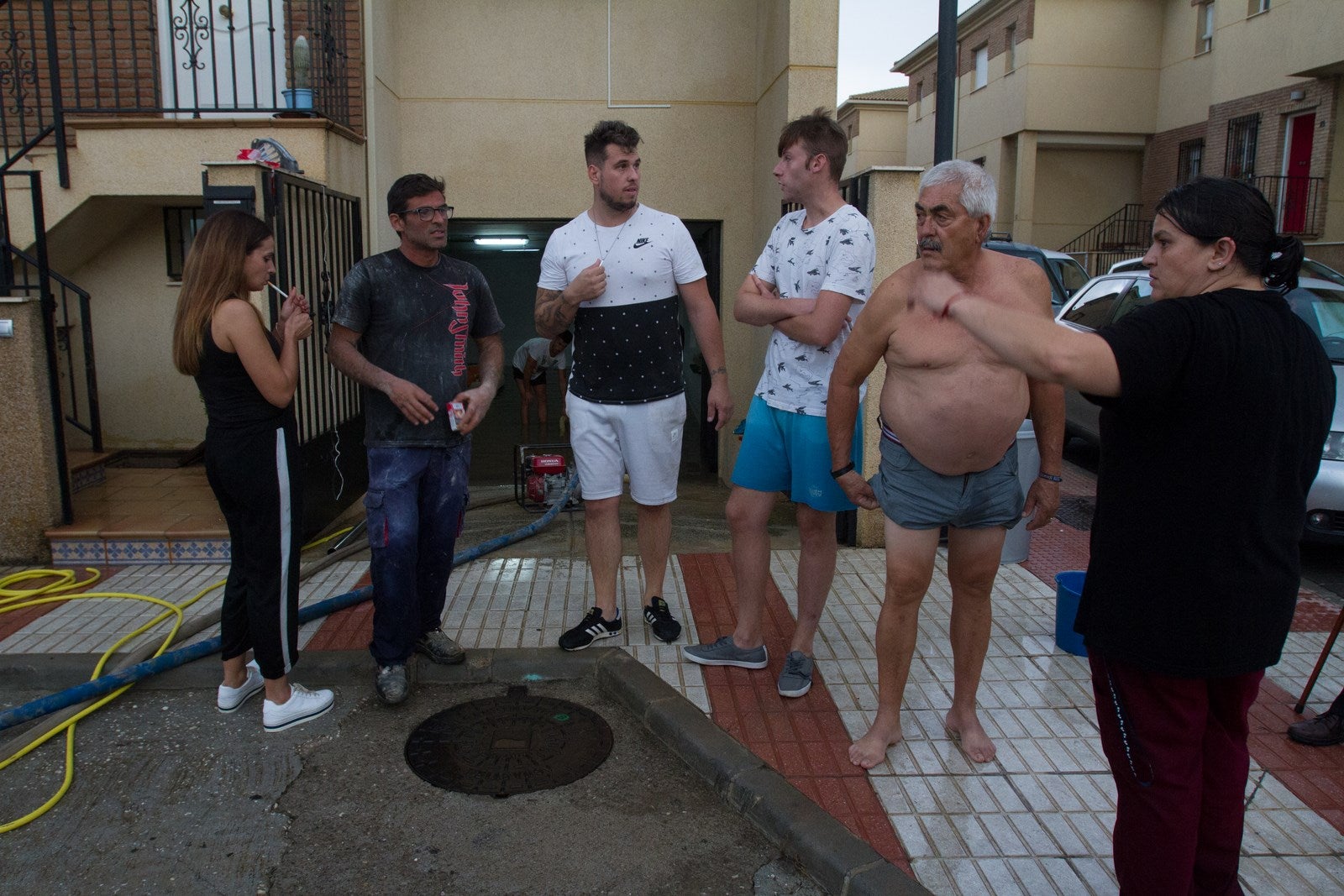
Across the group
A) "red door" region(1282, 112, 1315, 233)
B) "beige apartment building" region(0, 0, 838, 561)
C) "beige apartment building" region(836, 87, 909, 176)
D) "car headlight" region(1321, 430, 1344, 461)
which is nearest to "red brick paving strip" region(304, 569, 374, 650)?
"beige apartment building" region(0, 0, 838, 561)

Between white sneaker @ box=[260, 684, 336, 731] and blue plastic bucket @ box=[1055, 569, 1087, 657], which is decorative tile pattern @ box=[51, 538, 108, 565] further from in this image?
blue plastic bucket @ box=[1055, 569, 1087, 657]

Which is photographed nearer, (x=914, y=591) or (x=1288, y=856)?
(x=1288, y=856)

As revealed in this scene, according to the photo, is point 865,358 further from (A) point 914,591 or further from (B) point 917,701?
(B) point 917,701

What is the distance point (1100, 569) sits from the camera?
2.38m

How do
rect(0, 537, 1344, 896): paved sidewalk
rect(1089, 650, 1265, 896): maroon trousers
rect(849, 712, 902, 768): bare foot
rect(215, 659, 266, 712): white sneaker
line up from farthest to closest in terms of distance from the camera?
rect(215, 659, 266, 712): white sneaker
rect(849, 712, 902, 768): bare foot
rect(0, 537, 1344, 896): paved sidewalk
rect(1089, 650, 1265, 896): maroon trousers

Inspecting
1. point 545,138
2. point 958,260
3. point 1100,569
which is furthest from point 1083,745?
point 545,138

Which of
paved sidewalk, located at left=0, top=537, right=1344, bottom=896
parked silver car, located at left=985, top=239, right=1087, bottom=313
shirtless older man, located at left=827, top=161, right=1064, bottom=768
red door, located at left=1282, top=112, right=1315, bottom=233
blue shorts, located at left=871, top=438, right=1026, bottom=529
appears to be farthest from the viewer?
red door, located at left=1282, top=112, right=1315, bottom=233

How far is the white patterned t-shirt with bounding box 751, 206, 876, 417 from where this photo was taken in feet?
12.2

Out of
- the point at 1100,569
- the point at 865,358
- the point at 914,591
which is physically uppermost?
the point at 865,358

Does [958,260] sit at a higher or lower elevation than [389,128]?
lower

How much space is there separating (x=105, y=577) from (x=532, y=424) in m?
8.49

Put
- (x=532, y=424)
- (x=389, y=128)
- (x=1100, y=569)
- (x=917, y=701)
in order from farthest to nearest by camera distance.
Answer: (x=532, y=424)
(x=389, y=128)
(x=917, y=701)
(x=1100, y=569)

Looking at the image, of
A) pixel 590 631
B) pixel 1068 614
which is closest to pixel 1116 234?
pixel 1068 614

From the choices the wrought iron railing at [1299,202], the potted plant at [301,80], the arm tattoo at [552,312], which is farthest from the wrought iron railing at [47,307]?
the wrought iron railing at [1299,202]
